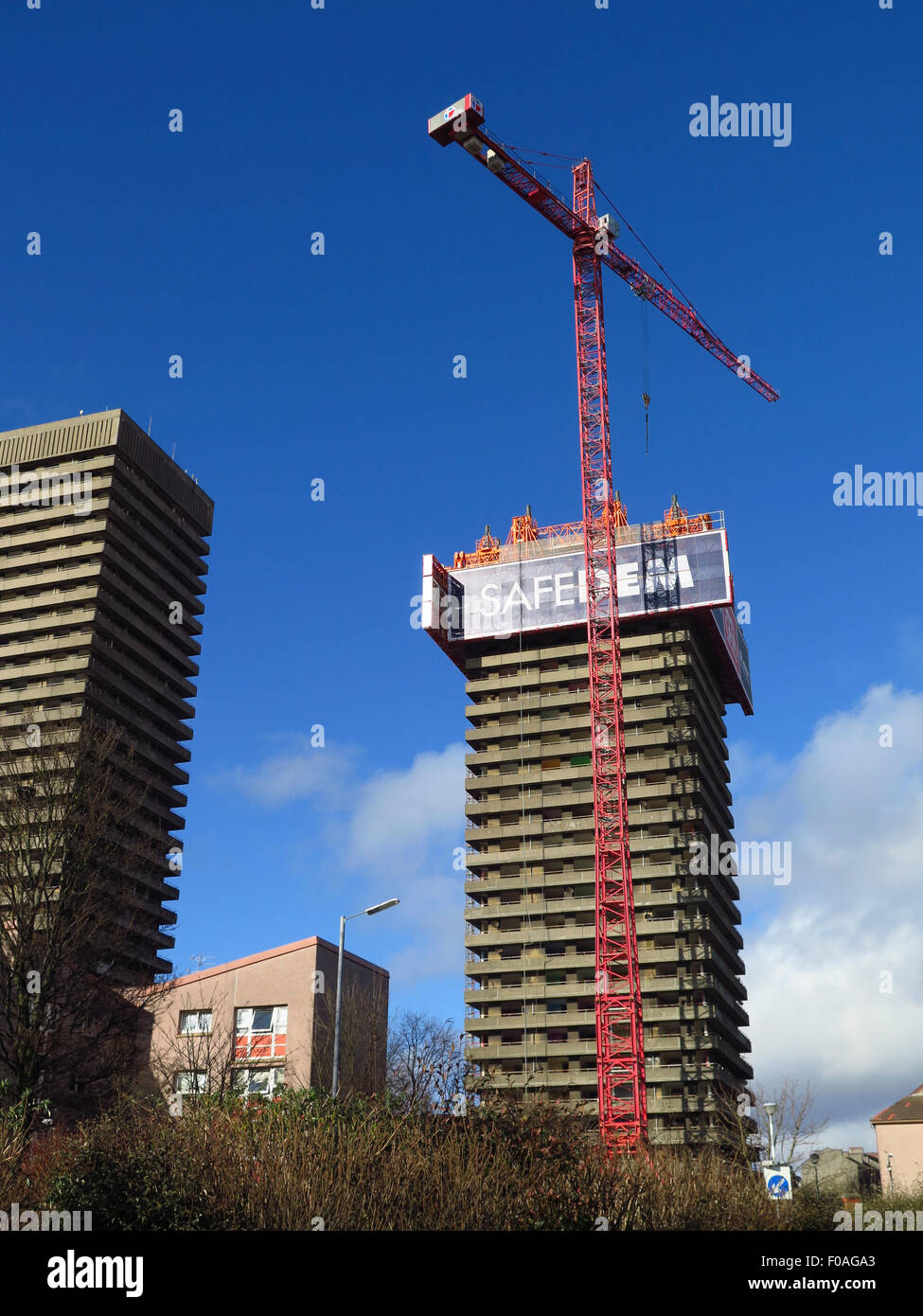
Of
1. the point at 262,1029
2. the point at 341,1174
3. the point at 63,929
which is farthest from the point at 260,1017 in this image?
the point at 341,1174

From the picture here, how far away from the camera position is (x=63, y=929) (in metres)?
40.4

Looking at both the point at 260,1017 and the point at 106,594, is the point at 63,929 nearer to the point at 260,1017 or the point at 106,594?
the point at 260,1017

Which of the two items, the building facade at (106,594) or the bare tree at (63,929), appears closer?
the bare tree at (63,929)

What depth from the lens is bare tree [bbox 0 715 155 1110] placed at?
38844 millimetres

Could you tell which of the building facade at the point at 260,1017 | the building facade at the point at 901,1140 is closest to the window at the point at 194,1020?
the building facade at the point at 260,1017

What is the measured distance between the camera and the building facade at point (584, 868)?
100 metres

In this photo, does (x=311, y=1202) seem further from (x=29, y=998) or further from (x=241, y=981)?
(x=241, y=981)

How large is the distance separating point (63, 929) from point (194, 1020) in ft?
49.1

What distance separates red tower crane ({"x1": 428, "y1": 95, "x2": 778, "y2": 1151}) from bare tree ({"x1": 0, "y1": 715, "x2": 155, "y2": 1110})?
56.6 metres

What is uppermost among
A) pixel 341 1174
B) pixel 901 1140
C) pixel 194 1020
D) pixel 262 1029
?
pixel 194 1020

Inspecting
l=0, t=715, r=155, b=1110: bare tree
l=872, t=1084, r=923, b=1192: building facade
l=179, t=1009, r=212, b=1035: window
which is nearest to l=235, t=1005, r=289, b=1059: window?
l=179, t=1009, r=212, b=1035: window

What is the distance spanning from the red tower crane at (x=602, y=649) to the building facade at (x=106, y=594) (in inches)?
1563

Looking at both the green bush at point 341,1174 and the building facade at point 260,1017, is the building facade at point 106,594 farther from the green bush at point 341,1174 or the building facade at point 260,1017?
the green bush at point 341,1174

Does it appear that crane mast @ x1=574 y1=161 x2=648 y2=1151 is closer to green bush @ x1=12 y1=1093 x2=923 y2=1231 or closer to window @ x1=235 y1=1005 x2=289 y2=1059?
window @ x1=235 y1=1005 x2=289 y2=1059
